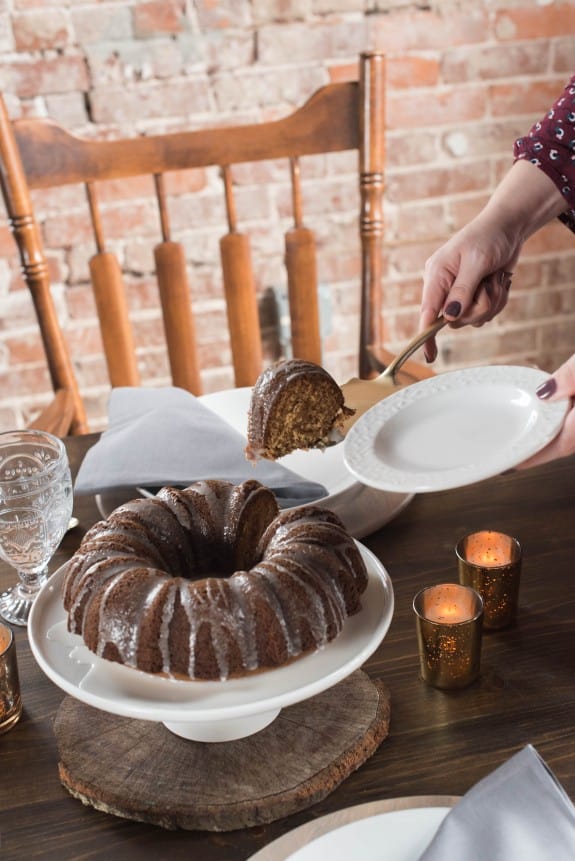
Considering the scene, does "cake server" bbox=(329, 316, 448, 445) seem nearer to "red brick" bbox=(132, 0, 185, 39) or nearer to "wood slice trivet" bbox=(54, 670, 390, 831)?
"wood slice trivet" bbox=(54, 670, 390, 831)

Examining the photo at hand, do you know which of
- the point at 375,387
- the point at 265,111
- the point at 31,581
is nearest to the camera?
the point at 31,581

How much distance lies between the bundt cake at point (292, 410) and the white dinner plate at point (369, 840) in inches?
16.3

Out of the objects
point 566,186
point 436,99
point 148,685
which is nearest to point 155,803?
point 148,685

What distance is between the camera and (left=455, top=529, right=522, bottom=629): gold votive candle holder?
0.81m

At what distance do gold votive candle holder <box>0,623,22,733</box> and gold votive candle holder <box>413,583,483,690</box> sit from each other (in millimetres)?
333

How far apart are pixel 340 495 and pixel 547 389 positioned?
0.26 metres

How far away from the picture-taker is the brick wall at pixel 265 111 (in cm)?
187

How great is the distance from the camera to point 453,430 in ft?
2.84

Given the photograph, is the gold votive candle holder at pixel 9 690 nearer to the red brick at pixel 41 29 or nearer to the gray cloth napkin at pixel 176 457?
the gray cloth napkin at pixel 176 457

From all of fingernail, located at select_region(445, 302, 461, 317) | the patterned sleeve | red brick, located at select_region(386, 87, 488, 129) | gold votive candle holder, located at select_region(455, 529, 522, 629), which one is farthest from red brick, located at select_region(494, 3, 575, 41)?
gold votive candle holder, located at select_region(455, 529, 522, 629)

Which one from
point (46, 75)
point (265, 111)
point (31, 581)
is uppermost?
point (46, 75)

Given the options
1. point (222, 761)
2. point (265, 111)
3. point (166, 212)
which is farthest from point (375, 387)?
point (265, 111)

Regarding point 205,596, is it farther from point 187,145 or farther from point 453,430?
point 187,145

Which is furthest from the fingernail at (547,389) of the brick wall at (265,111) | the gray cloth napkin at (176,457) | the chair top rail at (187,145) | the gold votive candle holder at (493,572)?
the brick wall at (265,111)
